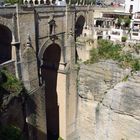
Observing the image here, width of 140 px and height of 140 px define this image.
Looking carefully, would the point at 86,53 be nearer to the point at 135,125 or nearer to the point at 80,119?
the point at 80,119

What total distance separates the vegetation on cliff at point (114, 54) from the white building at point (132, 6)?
8874 mm

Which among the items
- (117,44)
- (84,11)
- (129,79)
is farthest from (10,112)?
(84,11)

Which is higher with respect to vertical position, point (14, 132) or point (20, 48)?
point (20, 48)

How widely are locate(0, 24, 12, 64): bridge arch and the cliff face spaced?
6.93 meters

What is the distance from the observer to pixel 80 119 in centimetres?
2291

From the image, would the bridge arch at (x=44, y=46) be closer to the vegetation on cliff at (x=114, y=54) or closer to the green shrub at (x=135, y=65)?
the vegetation on cliff at (x=114, y=54)

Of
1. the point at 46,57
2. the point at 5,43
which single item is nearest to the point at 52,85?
the point at 46,57

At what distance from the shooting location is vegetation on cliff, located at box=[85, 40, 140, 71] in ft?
65.8

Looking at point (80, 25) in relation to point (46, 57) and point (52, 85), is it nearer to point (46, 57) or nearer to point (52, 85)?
point (46, 57)

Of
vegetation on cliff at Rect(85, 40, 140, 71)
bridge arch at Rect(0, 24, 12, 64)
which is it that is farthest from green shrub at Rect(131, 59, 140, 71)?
bridge arch at Rect(0, 24, 12, 64)

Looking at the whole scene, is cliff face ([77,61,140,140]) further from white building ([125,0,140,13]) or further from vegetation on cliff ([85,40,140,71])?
white building ([125,0,140,13])

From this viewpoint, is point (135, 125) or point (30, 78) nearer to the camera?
point (30, 78)

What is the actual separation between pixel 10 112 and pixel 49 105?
848 centimetres

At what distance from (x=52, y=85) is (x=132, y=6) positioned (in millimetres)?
13635
